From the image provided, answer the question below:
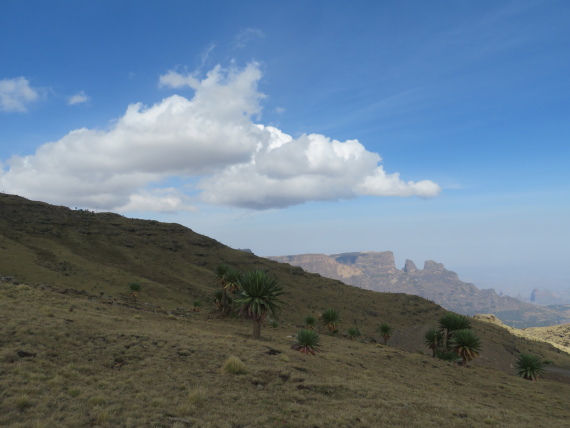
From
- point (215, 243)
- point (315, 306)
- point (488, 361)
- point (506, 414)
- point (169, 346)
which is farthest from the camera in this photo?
point (215, 243)

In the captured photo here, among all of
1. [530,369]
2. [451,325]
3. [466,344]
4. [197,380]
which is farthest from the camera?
[451,325]

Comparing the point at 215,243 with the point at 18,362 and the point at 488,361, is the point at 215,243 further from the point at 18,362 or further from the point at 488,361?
the point at 18,362

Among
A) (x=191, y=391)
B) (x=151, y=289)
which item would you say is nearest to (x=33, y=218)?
(x=151, y=289)

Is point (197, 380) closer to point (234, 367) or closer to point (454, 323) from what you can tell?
point (234, 367)

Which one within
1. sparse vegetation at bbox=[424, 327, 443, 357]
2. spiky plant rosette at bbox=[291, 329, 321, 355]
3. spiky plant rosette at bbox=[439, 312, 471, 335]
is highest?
spiky plant rosette at bbox=[439, 312, 471, 335]

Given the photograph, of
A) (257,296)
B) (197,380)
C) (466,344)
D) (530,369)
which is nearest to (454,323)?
(466,344)

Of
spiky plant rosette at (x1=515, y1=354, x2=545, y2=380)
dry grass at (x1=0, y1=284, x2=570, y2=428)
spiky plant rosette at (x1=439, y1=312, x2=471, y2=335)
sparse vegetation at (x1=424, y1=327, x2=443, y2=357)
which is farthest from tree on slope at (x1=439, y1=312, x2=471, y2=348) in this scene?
dry grass at (x1=0, y1=284, x2=570, y2=428)

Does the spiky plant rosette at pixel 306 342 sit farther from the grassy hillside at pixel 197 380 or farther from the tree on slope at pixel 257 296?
the tree on slope at pixel 257 296

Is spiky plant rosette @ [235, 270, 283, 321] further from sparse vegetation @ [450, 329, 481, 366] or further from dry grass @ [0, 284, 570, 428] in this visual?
sparse vegetation @ [450, 329, 481, 366]

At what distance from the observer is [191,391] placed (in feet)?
43.8

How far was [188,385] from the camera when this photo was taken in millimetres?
14461

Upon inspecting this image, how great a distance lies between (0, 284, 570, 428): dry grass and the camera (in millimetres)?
11336

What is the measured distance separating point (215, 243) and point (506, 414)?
9608cm

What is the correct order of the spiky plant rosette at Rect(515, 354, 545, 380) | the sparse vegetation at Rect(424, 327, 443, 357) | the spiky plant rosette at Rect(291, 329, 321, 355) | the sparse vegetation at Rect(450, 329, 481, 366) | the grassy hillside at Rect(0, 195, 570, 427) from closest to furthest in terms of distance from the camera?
the grassy hillside at Rect(0, 195, 570, 427) < the spiky plant rosette at Rect(291, 329, 321, 355) < the sparse vegetation at Rect(450, 329, 481, 366) < the spiky plant rosette at Rect(515, 354, 545, 380) < the sparse vegetation at Rect(424, 327, 443, 357)
